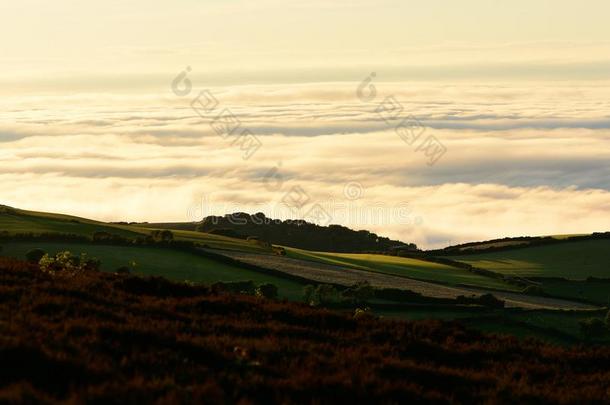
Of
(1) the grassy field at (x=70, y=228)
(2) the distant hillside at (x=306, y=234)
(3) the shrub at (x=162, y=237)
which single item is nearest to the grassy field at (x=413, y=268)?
(1) the grassy field at (x=70, y=228)

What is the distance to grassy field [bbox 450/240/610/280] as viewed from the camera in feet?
387

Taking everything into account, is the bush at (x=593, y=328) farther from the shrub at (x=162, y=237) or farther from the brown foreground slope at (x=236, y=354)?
the brown foreground slope at (x=236, y=354)

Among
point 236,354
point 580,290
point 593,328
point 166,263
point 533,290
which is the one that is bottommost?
point 236,354

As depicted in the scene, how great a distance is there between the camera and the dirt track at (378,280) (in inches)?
3371

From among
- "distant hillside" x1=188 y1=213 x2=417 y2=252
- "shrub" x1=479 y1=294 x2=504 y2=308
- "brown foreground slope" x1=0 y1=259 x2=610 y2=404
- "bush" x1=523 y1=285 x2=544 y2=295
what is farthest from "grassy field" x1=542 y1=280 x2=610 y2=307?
"brown foreground slope" x1=0 y1=259 x2=610 y2=404

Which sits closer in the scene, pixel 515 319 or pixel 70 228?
pixel 515 319

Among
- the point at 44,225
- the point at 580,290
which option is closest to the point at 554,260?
the point at 580,290

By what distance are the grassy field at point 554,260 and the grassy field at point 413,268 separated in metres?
7.13

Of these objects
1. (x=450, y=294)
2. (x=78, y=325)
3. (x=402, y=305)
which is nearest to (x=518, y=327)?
(x=402, y=305)

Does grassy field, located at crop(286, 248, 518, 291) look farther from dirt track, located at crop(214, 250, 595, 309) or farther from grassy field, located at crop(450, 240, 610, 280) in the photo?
grassy field, located at crop(450, 240, 610, 280)

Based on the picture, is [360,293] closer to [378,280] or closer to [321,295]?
[321,295]

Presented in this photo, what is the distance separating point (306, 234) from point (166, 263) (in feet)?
344

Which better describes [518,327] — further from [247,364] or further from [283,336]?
[247,364]

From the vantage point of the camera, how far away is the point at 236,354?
64.2 feet
